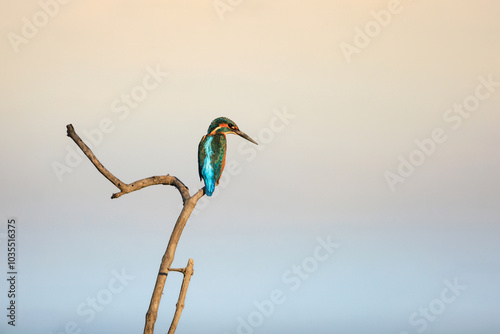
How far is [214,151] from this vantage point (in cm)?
1117

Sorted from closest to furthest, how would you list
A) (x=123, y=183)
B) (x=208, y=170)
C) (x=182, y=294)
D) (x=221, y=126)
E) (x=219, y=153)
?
(x=123, y=183) → (x=182, y=294) → (x=208, y=170) → (x=219, y=153) → (x=221, y=126)

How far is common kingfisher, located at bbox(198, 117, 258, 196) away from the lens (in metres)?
11.0

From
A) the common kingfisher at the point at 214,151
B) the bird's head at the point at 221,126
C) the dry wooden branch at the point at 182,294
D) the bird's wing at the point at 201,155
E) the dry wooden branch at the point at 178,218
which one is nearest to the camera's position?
the dry wooden branch at the point at 178,218

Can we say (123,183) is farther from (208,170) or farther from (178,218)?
(208,170)

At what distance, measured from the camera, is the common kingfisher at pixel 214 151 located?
36.1 ft

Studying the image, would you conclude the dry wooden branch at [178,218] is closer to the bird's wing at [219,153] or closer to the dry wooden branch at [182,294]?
the dry wooden branch at [182,294]

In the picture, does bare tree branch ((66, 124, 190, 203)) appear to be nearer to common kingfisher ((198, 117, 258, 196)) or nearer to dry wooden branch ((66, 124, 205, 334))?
dry wooden branch ((66, 124, 205, 334))

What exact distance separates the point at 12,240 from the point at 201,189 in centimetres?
382

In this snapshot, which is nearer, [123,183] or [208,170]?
[123,183]

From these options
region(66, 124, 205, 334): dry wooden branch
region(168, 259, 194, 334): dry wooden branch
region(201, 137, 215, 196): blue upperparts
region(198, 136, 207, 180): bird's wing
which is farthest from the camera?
region(198, 136, 207, 180): bird's wing

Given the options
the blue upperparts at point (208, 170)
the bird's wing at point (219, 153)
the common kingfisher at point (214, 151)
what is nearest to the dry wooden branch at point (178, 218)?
the blue upperparts at point (208, 170)

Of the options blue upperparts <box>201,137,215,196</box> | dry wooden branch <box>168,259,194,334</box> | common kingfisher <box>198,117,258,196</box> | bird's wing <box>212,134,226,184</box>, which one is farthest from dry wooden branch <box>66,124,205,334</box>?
bird's wing <box>212,134,226,184</box>

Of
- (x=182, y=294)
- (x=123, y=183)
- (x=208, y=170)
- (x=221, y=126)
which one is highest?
(x=221, y=126)

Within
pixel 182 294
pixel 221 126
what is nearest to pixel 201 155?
pixel 221 126
